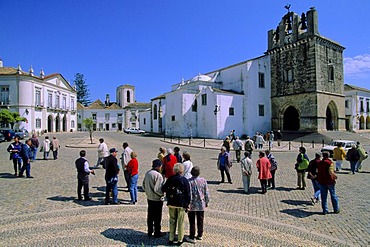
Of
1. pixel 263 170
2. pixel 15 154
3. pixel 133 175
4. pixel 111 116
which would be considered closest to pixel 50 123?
pixel 111 116

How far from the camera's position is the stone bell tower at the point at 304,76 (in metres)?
29.6

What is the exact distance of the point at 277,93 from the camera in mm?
34500

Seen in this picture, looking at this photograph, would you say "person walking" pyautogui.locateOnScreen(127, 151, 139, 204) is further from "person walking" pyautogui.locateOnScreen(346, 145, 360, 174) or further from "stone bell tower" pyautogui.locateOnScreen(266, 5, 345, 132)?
"stone bell tower" pyautogui.locateOnScreen(266, 5, 345, 132)

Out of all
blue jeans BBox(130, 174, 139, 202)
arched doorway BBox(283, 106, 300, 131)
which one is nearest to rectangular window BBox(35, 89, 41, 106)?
arched doorway BBox(283, 106, 300, 131)

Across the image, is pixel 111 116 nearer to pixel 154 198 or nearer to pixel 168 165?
pixel 168 165

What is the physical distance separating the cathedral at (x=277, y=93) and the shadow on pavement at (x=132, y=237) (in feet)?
85.2

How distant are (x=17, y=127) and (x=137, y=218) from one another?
42959mm

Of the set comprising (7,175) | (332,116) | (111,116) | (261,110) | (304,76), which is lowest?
(7,175)

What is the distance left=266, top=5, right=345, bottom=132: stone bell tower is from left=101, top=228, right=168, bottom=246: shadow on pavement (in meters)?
29.7

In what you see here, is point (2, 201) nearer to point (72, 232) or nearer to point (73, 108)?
point (72, 232)

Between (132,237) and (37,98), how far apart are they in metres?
47.3

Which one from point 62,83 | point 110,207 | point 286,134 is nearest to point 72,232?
point 110,207

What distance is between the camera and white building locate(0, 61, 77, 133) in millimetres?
40312

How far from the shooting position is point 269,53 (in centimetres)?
3553
